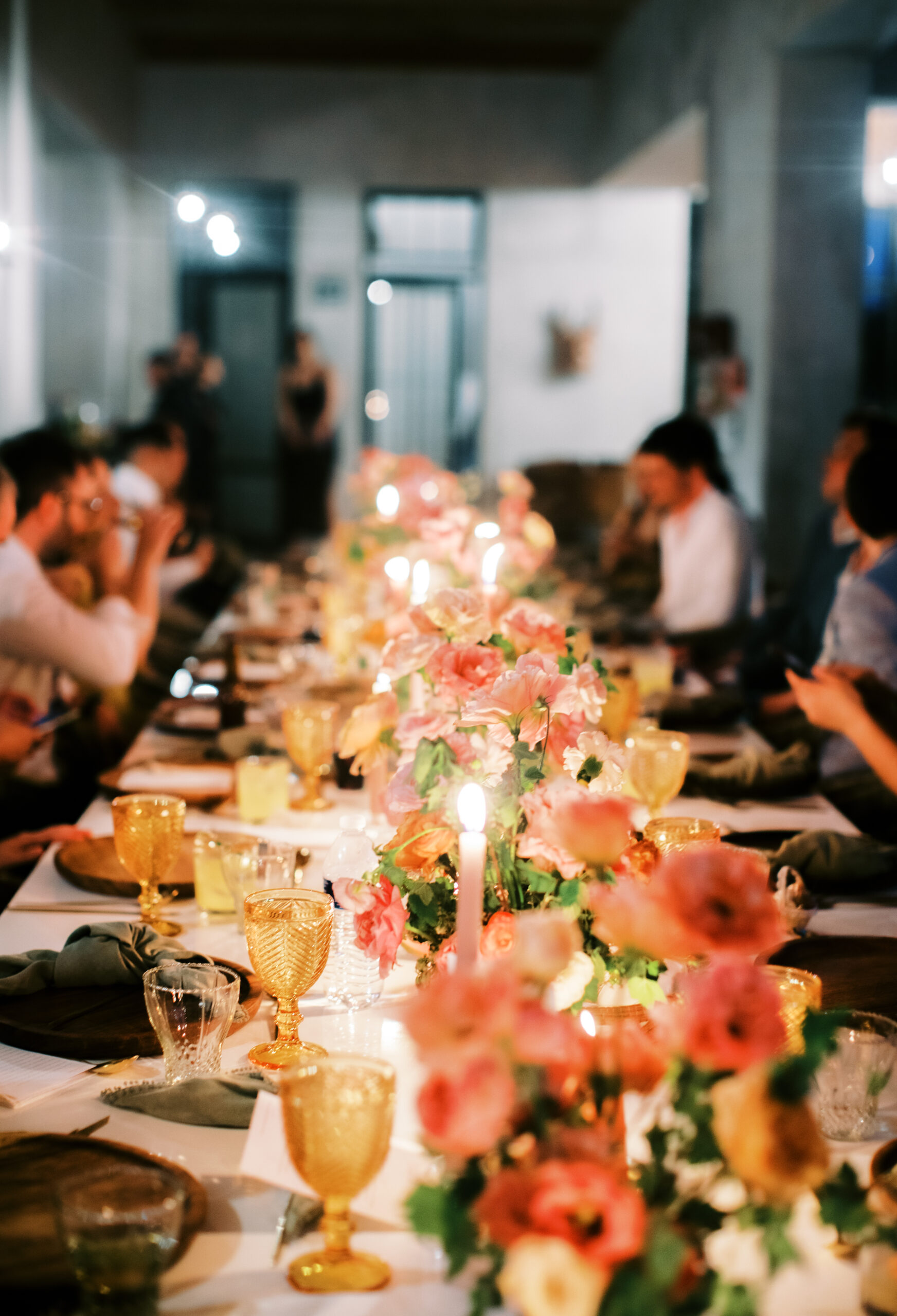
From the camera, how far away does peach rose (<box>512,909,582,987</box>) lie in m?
0.64

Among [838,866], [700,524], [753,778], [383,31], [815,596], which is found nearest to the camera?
[838,866]

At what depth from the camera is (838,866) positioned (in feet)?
5.16

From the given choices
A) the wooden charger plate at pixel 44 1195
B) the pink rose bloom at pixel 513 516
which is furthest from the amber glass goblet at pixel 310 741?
the pink rose bloom at pixel 513 516

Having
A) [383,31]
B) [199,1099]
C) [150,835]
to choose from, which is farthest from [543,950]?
[383,31]

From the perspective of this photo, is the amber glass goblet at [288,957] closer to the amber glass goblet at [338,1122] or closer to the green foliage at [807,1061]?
the amber glass goblet at [338,1122]

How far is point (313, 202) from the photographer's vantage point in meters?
Answer: 9.93

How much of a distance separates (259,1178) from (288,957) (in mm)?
246

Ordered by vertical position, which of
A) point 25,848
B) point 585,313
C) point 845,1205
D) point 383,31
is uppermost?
point 383,31

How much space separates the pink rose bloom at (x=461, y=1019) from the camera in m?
0.62

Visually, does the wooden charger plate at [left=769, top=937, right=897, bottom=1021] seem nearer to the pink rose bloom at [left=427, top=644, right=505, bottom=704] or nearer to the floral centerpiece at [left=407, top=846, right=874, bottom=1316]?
the pink rose bloom at [left=427, top=644, right=505, bottom=704]

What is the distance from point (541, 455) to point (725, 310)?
4135 millimetres

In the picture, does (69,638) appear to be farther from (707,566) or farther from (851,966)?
(707,566)

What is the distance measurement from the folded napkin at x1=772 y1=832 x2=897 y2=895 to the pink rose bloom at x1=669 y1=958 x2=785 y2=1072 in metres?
0.95

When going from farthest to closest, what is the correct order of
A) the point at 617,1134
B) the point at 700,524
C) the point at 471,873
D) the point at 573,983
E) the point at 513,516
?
1. the point at 700,524
2. the point at 513,516
3. the point at 573,983
4. the point at 471,873
5. the point at 617,1134
